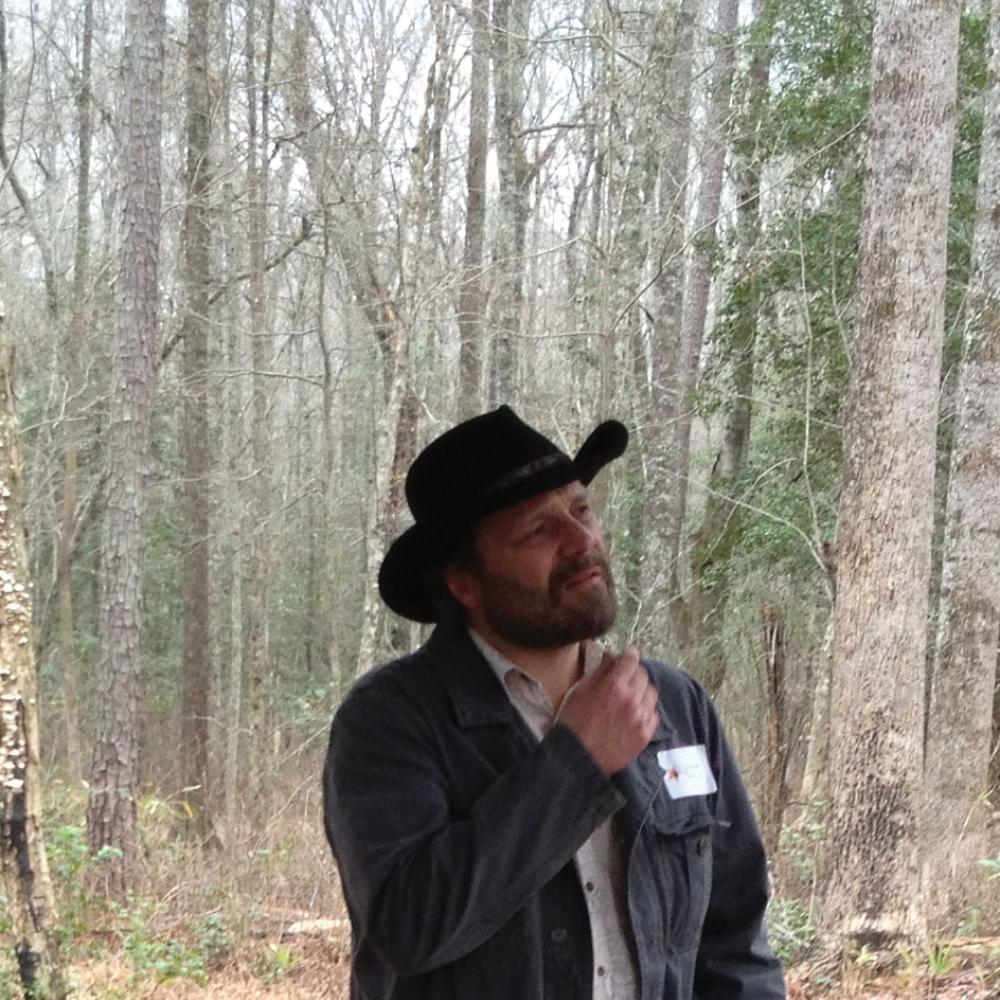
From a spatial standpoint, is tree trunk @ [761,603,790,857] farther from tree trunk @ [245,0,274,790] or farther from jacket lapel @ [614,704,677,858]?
tree trunk @ [245,0,274,790]

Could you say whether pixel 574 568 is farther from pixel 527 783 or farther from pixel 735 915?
pixel 735 915

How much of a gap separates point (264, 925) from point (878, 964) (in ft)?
9.33

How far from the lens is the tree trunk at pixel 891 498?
479 centimetres

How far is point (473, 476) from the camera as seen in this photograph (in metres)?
1.71

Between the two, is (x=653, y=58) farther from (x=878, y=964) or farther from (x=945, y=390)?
(x=878, y=964)

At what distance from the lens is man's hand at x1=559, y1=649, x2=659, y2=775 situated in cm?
147

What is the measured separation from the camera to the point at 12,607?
3686 millimetres

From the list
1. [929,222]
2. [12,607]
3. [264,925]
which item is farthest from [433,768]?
[264,925]

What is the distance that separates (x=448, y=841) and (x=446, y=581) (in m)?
0.47

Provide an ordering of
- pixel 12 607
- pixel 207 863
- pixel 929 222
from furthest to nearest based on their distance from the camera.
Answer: pixel 207 863
pixel 929 222
pixel 12 607

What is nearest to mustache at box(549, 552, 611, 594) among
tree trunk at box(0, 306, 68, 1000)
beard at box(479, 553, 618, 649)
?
beard at box(479, 553, 618, 649)

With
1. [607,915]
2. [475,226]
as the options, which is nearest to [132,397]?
[475,226]

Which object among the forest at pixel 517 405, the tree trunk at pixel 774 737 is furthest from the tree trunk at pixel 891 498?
the tree trunk at pixel 774 737

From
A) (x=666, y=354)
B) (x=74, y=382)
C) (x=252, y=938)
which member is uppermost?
(x=666, y=354)
